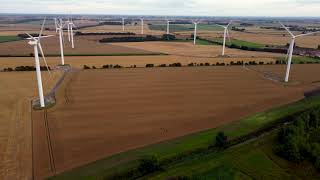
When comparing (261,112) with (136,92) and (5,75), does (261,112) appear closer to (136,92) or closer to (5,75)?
(136,92)

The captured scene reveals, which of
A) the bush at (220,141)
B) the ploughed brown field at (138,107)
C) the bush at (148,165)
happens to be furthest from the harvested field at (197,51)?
the bush at (148,165)

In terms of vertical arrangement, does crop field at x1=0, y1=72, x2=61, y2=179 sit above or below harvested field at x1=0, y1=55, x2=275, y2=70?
below

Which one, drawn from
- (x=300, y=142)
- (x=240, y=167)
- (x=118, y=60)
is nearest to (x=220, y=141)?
(x=240, y=167)

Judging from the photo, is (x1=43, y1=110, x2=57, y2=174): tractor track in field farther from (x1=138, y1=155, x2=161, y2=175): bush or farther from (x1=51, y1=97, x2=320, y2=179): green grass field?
(x1=138, y1=155, x2=161, y2=175): bush

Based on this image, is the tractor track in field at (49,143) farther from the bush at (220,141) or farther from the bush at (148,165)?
the bush at (220,141)

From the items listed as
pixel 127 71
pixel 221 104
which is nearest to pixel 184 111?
pixel 221 104

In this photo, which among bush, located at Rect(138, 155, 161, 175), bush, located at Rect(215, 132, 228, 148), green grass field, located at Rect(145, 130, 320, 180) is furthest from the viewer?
bush, located at Rect(215, 132, 228, 148)

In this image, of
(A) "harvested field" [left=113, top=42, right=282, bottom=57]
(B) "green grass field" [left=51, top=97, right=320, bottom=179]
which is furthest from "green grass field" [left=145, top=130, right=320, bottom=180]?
(A) "harvested field" [left=113, top=42, right=282, bottom=57]
